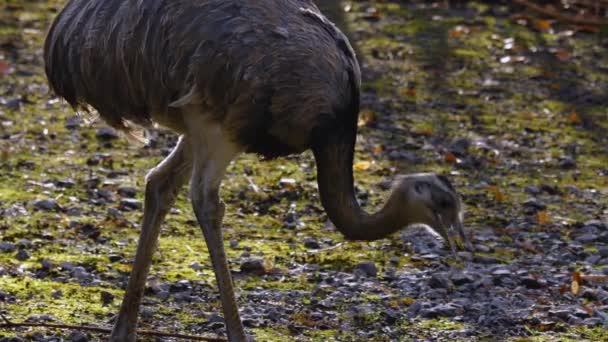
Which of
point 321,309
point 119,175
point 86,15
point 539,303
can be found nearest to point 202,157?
point 86,15

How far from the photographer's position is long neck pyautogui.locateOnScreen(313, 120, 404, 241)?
5012 millimetres

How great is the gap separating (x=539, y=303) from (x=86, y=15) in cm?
234

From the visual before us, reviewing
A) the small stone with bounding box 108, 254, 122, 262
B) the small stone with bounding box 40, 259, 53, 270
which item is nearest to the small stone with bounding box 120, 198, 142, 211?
the small stone with bounding box 108, 254, 122, 262

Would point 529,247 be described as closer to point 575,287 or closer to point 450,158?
point 575,287

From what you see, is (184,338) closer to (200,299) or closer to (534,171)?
(200,299)

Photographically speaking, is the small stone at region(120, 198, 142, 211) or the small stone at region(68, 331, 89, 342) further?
the small stone at region(120, 198, 142, 211)

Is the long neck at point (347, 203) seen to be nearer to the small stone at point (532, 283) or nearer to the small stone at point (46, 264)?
the small stone at point (532, 283)

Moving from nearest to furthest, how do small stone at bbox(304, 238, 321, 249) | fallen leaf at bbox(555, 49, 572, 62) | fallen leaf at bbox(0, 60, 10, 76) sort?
small stone at bbox(304, 238, 321, 249)
fallen leaf at bbox(0, 60, 10, 76)
fallen leaf at bbox(555, 49, 572, 62)

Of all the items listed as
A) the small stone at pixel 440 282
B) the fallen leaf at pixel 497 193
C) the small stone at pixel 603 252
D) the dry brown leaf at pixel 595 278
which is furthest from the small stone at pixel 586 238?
the small stone at pixel 440 282

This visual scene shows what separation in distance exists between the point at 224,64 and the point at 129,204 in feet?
7.64

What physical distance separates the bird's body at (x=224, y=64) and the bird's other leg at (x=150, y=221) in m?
0.31

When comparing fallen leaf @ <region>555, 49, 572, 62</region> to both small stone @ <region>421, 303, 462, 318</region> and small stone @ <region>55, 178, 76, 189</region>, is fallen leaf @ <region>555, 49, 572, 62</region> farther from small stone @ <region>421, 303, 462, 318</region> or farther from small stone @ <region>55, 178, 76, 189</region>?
small stone @ <region>421, 303, 462, 318</region>

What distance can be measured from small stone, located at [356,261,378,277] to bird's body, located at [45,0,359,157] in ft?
4.40

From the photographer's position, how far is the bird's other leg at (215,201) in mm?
4945
